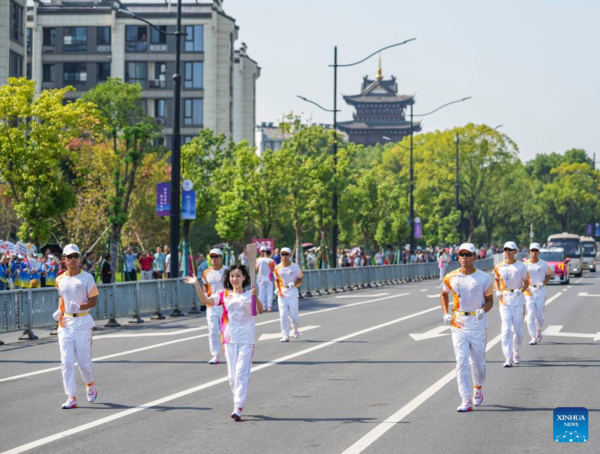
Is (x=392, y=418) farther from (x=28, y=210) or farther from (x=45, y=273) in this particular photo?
(x=28, y=210)

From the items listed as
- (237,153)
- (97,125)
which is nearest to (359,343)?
(97,125)

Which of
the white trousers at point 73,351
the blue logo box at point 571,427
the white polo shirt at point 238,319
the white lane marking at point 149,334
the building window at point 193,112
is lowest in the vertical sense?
the white lane marking at point 149,334

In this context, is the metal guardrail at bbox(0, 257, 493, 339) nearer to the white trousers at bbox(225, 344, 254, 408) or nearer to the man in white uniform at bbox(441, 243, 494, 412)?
the white trousers at bbox(225, 344, 254, 408)

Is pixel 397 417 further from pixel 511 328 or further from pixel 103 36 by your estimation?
pixel 103 36

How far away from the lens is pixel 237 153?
1994 inches

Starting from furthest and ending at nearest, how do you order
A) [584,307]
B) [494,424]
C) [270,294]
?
[584,307] → [270,294] → [494,424]

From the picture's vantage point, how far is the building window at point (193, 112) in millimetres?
81375

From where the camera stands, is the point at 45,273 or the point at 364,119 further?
the point at 364,119

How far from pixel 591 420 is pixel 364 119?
557 feet

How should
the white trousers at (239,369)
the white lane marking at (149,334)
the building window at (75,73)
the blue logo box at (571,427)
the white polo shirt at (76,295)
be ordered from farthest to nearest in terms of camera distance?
1. the building window at (75,73)
2. the white lane marking at (149,334)
3. the white polo shirt at (76,295)
4. the white trousers at (239,369)
5. the blue logo box at (571,427)

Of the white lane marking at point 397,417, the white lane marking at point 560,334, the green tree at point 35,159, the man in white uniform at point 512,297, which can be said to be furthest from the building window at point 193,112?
the white lane marking at point 397,417

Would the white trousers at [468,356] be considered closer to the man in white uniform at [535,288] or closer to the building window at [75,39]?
the man in white uniform at [535,288]

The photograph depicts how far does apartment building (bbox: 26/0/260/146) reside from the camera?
8119 centimetres

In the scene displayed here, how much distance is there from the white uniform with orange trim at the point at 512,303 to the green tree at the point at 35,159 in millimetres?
17448
